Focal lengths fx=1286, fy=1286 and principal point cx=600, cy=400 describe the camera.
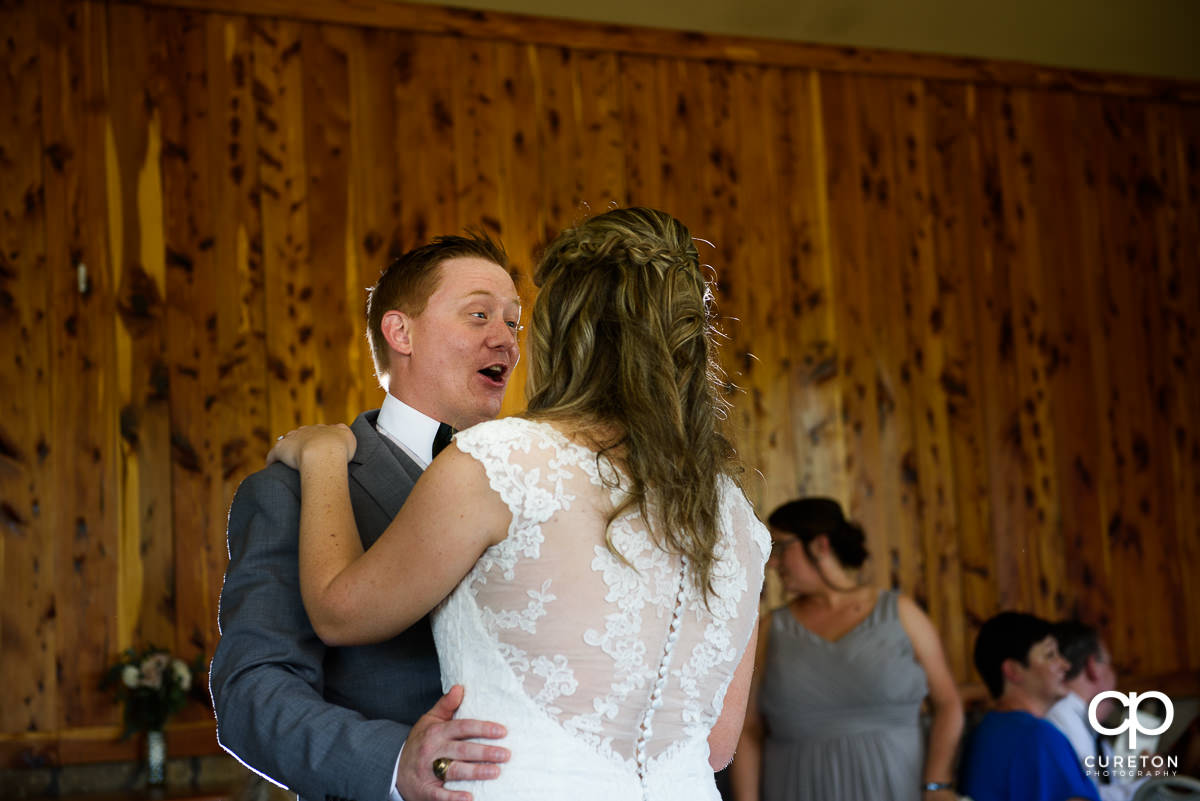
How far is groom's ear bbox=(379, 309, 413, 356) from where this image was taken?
216 cm

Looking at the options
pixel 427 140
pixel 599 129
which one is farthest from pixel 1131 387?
pixel 427 140

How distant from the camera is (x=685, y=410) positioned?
1.60m

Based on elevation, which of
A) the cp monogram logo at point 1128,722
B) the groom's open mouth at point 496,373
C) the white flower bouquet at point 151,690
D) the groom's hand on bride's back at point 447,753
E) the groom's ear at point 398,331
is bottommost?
the cp monogram logo at point 1128,722

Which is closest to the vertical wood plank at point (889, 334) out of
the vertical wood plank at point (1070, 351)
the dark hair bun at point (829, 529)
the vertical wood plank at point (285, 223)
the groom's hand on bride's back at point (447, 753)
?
the vertical wood plank at point (1070, 351)

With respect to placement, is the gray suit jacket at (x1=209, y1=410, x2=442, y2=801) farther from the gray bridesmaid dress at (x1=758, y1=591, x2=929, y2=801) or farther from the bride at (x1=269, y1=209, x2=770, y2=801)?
the gray bridesmaid dress at (x1=758, y1=591, x2=929, y2=801)

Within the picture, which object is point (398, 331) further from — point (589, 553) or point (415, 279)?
point (589, 553)

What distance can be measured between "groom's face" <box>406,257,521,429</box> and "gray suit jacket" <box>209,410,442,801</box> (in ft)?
0.82

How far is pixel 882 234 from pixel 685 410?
4630mm

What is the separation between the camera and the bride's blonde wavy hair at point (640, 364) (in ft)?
5.07

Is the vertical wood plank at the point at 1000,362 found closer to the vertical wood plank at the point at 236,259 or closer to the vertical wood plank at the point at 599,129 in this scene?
the vertical wood plank at the point at 599,129

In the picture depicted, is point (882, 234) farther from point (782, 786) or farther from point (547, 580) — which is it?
point (547, 580)

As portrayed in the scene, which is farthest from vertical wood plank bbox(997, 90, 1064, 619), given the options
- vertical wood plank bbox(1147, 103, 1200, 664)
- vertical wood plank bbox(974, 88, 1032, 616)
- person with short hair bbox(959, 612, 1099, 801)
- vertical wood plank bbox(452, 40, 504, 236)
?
vertical wood plank bbox(452, 40, 504, 236)

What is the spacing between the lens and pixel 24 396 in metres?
4.68

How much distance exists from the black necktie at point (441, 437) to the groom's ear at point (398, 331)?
14 cm
